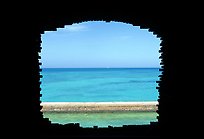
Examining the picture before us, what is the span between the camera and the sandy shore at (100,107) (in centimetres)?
A: 2169

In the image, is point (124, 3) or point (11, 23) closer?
point (11, 23)

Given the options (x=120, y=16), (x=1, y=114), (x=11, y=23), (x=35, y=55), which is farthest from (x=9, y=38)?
(x=120, y=16)

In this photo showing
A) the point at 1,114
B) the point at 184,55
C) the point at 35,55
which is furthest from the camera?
the point at 35,55

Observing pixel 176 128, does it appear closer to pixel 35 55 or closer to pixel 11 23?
pixel 35 55

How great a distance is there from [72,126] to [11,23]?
2.15m

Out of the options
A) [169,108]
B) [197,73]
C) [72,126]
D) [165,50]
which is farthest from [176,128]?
[72,126]

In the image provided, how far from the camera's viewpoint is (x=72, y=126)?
503cm

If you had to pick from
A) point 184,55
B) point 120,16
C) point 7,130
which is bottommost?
point 7,130

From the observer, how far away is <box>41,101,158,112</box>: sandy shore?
71.2 ft

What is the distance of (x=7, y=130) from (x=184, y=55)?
8.35 ft

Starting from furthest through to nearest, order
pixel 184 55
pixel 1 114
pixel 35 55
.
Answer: pixel 35 55 < pixel 184 55 < pixel 1 114

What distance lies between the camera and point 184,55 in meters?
3.97

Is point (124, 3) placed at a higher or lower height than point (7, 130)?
higher

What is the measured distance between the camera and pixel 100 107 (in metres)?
22.0
